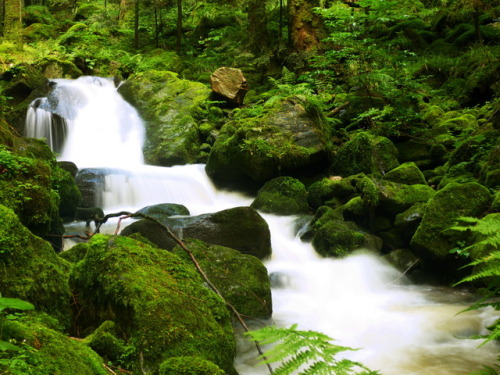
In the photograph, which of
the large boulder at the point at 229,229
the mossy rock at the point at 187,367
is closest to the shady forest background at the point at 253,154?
the mossy rock at the point at 187,367

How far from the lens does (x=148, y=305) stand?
10.2 feet

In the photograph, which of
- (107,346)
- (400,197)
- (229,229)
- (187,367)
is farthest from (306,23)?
(187,367)

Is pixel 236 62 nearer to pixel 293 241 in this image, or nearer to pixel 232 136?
pixel 232 136

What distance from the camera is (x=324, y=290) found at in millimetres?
6668

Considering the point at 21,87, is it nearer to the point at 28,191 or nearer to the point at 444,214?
the point at 28,191

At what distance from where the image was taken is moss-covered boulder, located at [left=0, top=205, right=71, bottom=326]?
3133 millimetres

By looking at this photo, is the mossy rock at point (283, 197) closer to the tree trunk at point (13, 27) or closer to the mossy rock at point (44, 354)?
the mossy rock at point (44, 354)

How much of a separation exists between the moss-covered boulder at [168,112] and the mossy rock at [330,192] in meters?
4.79

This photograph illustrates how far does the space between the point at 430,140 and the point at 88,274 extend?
9.39 m

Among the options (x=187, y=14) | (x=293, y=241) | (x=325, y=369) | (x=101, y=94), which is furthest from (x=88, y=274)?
(x=187, y=14)

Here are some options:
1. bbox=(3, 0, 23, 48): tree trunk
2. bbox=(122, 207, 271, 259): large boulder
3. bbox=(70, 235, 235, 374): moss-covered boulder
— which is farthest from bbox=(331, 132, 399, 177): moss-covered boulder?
bbox=(3, 0, 23, 48): tree trunk

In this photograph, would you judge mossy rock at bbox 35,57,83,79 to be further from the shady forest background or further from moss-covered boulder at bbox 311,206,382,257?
moss-covered boulder at bbox 311,206,382,257

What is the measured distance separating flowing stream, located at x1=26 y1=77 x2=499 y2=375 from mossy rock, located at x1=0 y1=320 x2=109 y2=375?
4.17 ft

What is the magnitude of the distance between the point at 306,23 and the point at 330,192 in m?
8.81
